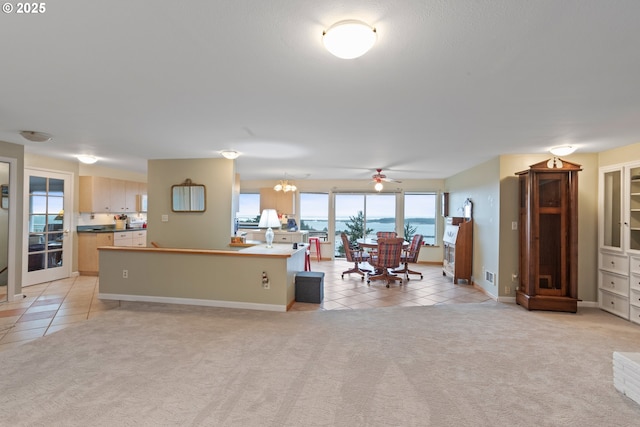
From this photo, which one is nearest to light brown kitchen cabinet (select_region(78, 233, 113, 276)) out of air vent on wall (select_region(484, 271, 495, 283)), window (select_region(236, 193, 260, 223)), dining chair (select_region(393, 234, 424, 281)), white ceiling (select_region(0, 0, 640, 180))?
white ceiling (select_region(0, 0, 640, 180))

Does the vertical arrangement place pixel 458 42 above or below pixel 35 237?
above

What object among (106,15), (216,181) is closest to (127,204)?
(216,181)

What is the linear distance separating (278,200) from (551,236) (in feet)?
19.8

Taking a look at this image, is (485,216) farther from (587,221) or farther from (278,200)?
(278,200)

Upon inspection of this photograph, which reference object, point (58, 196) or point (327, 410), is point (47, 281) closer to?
point (58, 196)

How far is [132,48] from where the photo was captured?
176 centimetres

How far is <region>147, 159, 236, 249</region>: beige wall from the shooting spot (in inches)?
204

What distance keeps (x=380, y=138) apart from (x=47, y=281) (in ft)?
20.8

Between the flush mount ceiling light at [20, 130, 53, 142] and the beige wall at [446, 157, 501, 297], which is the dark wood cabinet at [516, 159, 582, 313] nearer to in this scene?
the beige wall at [446, 157, 501, 297]

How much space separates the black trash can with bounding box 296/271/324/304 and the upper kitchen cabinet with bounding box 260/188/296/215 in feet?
13.4

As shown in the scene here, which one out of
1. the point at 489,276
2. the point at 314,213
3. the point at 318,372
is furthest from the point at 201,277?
the point at 314,213

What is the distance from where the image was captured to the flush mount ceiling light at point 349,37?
1.49 metres

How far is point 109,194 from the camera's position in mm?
6559

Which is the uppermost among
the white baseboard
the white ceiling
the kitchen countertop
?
the white ceiling
